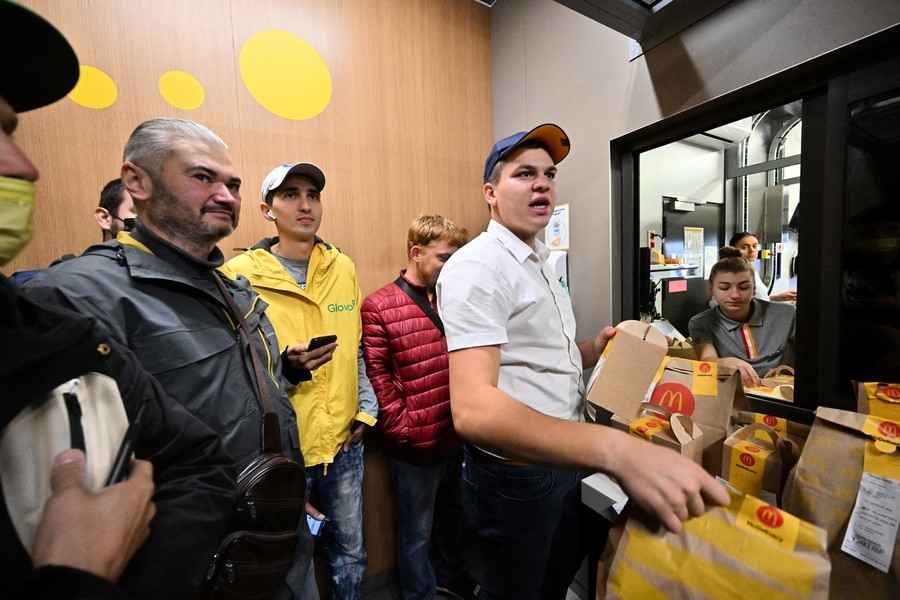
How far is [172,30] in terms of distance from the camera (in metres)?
1.45

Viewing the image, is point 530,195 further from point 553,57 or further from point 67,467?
point 553,57

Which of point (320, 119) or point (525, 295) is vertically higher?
point (320, 119)

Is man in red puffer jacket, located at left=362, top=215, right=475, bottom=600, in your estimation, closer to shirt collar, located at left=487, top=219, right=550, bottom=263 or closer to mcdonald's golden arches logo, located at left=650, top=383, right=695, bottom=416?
shirt collar, located at left=487, top=219, right=550, bottom=263

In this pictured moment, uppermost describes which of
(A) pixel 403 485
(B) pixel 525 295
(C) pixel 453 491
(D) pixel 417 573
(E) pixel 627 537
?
(B) pixel 525 295

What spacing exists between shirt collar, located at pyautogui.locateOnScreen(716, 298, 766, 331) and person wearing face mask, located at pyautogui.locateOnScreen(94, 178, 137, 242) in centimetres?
248

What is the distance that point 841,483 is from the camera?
0.70 metres

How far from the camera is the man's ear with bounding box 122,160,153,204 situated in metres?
0.91

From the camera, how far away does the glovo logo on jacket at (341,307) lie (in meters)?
1.52

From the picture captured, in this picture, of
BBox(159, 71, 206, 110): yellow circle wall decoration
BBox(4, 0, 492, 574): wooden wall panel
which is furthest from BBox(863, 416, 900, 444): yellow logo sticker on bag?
BBox(159, 71, 206, 110): yellow circle wall decoration

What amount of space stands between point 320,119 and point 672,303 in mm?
2342

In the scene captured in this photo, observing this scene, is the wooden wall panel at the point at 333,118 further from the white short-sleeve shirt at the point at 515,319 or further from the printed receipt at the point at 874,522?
the printed receipt at the point at 874,522

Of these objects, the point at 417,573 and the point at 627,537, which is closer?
the point at 627,537

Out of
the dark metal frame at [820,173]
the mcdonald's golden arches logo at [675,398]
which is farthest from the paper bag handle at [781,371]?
the mcdonald's golden arches logo at [675,398]

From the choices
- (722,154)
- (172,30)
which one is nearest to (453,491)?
(172,30)
